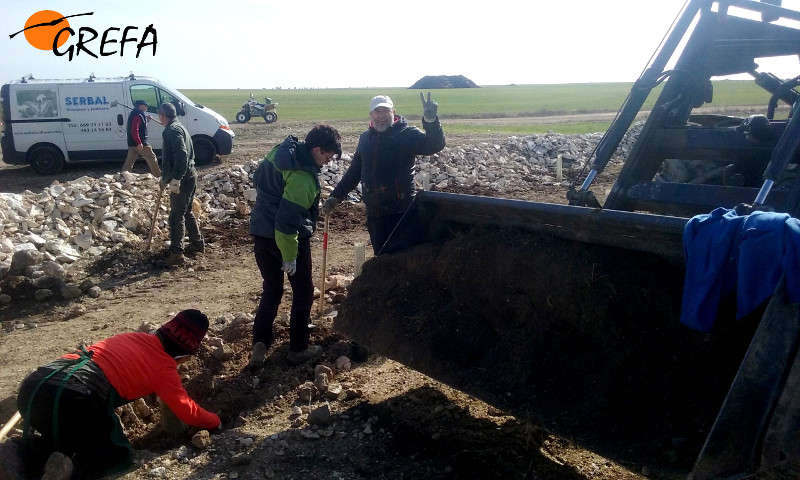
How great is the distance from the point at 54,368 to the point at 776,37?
18.9 ft

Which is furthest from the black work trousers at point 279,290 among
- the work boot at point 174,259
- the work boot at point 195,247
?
the work boot at point 195,247

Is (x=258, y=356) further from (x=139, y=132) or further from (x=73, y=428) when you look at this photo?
(x=139, y=132)

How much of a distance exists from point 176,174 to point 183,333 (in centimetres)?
507

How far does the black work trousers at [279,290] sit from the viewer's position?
5.33 metres

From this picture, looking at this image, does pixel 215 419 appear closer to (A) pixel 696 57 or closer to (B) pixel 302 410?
(B) pixel 302 410

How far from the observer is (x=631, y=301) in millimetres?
3889

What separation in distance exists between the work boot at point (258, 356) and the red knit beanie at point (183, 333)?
1.25 meters

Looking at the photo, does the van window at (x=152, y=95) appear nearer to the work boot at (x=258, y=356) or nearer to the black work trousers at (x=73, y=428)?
the work boot at (x=258, y=356)

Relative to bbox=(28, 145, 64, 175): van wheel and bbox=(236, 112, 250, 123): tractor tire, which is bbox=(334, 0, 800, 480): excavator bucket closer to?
bbox=(28, 145, 64, 175): van wheel

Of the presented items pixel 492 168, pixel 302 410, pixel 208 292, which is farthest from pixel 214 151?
pixel 302 410

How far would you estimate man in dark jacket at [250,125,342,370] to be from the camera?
4.93 metres

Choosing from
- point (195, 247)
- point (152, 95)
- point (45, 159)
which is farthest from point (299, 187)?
point (45, 159)

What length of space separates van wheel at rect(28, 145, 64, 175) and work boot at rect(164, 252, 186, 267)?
9.28 meters

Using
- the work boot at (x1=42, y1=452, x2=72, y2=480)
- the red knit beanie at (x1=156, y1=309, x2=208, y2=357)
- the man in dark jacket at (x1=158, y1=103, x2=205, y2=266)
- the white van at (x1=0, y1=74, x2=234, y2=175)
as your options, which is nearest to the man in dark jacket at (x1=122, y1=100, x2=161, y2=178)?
the white van at (x1=0, y1=74, x2=234, y2=175)
